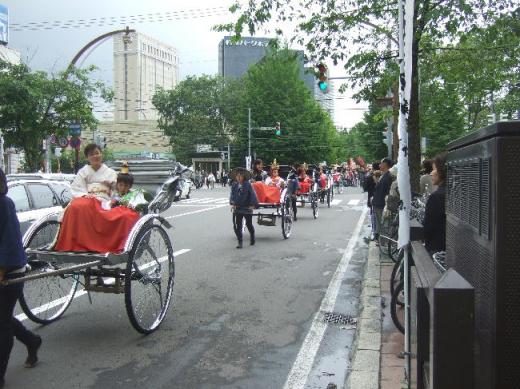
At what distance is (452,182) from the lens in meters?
3.48

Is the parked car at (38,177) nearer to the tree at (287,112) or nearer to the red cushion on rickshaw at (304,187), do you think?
the red cushion on rickshaw at (304,187)

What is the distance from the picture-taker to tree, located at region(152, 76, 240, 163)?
65.4 m

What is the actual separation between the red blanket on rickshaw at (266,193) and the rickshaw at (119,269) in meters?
7.26

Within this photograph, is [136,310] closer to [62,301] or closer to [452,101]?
[62,301]

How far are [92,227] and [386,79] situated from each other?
7.08 meters

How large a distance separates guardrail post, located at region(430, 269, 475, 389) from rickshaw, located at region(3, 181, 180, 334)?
3.40 meters

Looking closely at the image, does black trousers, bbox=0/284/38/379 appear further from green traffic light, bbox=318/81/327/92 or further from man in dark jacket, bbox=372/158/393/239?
green traffic light, bbox=318/81/327/92

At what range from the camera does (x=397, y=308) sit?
5820 mm

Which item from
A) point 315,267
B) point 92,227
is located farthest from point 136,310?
point 315,267

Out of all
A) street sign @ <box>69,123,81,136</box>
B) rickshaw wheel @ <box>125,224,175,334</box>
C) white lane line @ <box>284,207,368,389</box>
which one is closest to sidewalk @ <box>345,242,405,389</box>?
white lane line @ <box>284,207,368,389</box>

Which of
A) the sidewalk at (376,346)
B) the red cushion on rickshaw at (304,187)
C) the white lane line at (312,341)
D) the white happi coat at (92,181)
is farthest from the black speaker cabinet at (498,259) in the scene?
the red cushion on rickshaw at (304,187)

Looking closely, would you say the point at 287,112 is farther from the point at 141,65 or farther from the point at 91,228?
the point at 91,228

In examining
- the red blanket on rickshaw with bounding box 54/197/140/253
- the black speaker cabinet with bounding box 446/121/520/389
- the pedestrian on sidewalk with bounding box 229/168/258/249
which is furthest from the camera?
the pedestrian on sidewalk with bounding box 229/168/258/249

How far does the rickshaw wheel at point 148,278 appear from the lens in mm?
5355
